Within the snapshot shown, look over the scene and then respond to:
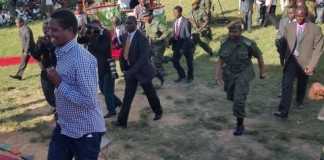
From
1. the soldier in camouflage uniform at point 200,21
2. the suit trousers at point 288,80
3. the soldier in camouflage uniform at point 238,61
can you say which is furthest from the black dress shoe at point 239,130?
the soldier in camouflage uniform at point 200,21

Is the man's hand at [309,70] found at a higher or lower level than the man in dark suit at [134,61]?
lower

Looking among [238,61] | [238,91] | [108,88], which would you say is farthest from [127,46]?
[238,91]

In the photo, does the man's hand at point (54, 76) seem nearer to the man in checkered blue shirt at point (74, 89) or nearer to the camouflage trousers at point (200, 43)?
the man in checkered blue shirt at point (74, 89)

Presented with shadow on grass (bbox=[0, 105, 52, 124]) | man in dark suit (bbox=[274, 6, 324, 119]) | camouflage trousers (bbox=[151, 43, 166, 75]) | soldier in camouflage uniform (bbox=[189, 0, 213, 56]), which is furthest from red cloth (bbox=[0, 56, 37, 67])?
man in dark suit (bbox=[274, 6, 324, 119])

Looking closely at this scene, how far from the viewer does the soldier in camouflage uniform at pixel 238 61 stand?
7550 millimetres

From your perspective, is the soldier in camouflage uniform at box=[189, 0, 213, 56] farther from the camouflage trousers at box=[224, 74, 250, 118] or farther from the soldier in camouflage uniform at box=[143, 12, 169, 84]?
the camouflage trousers at box=[224, 74, 250, 118]

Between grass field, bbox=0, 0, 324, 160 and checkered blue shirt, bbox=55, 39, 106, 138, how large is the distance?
120 inches

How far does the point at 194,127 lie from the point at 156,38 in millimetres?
3367

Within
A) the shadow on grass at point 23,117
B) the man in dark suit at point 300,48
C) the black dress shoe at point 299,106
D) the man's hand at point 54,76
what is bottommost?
the black dress shoe at point 299,106

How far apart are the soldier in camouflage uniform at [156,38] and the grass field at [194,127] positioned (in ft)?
1.91

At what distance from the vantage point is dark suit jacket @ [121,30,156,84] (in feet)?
26.0

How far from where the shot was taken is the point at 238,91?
7.62 m

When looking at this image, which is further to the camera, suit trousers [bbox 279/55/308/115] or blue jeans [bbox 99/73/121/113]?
blue jeans [bbox 99/73/121/113]

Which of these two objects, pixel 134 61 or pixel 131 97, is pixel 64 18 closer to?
pixel 134 61
